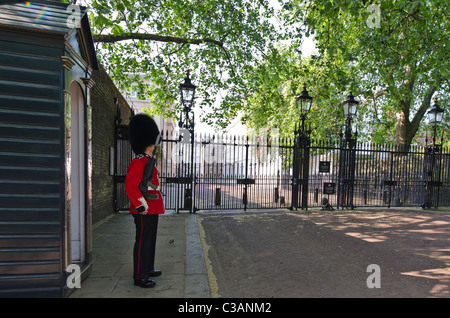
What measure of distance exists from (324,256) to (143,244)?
3.58 metres

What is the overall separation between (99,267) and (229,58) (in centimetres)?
1031

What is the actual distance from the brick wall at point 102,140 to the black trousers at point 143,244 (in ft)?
12.8

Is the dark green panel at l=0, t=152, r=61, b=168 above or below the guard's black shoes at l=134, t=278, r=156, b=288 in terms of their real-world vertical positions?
above

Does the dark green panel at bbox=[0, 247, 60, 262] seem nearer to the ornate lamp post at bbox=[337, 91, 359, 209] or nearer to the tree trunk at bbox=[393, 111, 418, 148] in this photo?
the ornate lamp post at bbox=[337, 91, 359, 209]

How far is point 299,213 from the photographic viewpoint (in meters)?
10.5

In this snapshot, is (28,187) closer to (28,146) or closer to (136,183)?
(28,146)

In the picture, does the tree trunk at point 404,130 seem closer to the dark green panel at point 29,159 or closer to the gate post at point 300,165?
the gate post at point 300,165

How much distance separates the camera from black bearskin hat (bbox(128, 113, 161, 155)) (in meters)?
3.78

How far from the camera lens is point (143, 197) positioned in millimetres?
3484

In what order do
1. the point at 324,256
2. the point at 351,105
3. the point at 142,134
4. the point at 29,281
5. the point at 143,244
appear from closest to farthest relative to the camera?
1. the point at 29,281
2. the point at 143,244
3. the point at 142,134
4. the point at 324,256
5. the point at 351,105

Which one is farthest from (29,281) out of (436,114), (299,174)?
(436,114)

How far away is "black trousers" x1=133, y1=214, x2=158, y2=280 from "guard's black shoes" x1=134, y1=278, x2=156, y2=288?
4cm

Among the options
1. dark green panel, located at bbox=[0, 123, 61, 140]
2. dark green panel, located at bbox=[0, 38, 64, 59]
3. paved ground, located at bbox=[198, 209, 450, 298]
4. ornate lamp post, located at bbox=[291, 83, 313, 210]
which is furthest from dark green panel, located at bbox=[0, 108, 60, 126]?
ornate lamp post, located at bbox=[291, 83, 313, 210]
